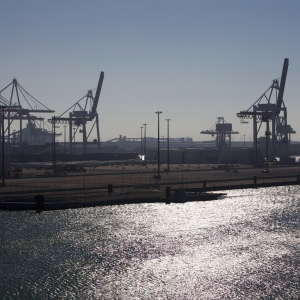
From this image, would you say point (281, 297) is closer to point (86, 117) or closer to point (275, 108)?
point (275, 108)

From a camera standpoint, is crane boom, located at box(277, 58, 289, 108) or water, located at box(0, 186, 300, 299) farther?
crane boom, located at box(277, 58, 289, 108)

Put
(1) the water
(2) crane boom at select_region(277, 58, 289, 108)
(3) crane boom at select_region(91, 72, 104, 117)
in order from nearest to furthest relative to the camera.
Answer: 1. (1) the water
2. (2) crane boom at select_region(277, 58, 289, 108)
3. (3) crane boom at select_region(91, 72, 104, 117)

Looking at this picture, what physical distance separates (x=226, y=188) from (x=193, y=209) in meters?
12.9

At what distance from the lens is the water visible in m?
20.1

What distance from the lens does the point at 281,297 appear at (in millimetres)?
19172

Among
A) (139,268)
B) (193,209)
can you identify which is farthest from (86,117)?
(139,268)

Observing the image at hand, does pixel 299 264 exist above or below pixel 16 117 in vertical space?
below

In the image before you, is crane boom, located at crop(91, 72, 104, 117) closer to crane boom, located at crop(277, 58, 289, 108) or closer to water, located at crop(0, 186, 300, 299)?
crane boom, located at crop(277, 58, 289, 108)

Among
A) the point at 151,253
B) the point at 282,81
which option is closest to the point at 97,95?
the point at 282,81

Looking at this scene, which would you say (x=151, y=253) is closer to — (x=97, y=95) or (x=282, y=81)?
(x=282, y=81)

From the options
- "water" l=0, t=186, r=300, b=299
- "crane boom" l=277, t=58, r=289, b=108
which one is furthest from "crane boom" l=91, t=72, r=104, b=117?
"water" l=0, t=186, r=300, b=299

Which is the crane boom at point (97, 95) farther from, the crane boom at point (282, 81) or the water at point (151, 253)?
the water at point (151, 253)

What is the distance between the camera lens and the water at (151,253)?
20062 millimetres

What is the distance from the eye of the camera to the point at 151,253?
2508 cm
